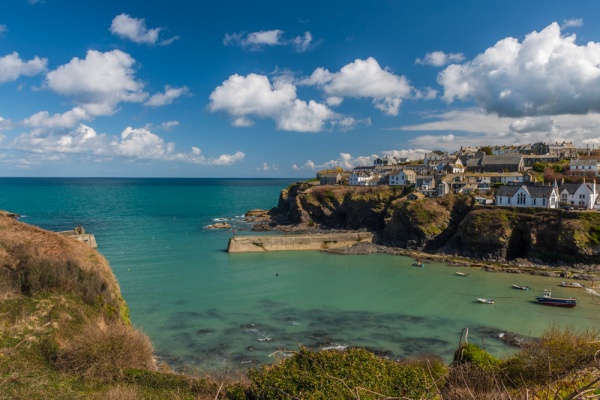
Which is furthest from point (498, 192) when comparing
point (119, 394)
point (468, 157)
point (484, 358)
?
point (119, 394)

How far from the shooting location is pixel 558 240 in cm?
5372

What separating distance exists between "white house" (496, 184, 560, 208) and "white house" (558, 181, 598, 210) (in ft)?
8.56

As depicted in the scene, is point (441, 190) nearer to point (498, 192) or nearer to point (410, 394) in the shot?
point (498, 192)

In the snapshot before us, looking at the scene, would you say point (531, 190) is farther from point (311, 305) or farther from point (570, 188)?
point (311, 305)

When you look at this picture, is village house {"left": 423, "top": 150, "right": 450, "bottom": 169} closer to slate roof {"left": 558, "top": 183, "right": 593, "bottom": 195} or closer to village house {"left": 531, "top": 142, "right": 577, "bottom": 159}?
village house {"left": 531, "top": 142, "right": 577, "bottom": 159}

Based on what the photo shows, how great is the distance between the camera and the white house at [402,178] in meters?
92.6

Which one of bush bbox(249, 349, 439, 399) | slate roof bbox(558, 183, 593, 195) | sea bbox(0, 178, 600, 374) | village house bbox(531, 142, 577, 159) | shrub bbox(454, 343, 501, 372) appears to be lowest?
sea bbox(0, 178, 600, 374)

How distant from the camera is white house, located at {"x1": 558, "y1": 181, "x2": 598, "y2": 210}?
6203 centimetres

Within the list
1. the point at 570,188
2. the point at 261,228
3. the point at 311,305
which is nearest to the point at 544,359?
the point at 311,305

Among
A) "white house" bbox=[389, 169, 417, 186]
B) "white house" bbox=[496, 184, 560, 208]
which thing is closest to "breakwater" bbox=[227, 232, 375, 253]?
"white house" bbox=[496, 184, 560, 208]

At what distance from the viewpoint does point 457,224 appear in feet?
222

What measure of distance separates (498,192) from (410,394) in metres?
62.0

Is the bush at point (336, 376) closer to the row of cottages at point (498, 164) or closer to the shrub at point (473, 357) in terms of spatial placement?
the shrub at point (473, 357)

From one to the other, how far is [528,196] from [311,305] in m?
45.6
